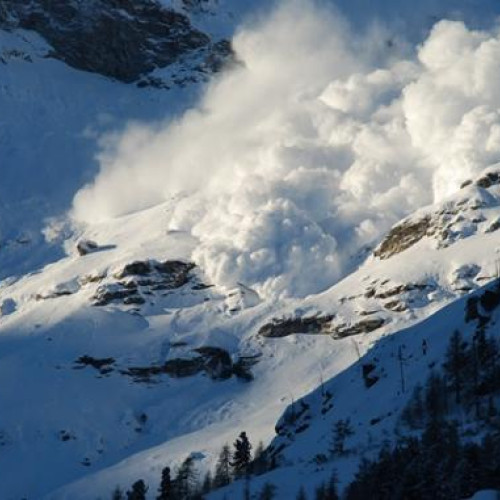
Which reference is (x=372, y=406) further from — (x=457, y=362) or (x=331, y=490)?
(x=331, y=490)

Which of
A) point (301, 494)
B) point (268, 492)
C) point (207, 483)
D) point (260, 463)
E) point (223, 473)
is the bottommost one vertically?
point (301, 494)

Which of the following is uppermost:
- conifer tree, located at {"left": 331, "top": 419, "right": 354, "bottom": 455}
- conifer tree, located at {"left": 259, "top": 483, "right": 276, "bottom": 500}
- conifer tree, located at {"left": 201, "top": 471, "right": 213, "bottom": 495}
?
conifer tree, located at {"left": 201, "top": 471, "right": 213, "bottom": 495}

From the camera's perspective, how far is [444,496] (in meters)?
104

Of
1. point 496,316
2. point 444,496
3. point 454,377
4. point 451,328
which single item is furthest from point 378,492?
point 451,328

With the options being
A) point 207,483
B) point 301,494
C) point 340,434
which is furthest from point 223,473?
point 301,494

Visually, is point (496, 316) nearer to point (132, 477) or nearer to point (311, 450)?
point (311, 450)

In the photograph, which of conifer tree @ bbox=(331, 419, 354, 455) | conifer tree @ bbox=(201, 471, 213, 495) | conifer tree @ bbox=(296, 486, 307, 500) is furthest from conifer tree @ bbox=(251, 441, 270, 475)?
conifer tree @ bbox=(296, 486, 307, 500)

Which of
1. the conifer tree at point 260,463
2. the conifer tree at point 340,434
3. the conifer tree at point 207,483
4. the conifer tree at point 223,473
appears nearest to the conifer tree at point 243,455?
the conifer tree at point 260,463

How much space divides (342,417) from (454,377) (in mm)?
18984

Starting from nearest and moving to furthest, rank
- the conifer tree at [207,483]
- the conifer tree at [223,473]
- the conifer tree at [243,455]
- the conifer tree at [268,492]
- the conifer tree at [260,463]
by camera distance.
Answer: the conifer tree at [268,492]
the conifer tree at [243,455]
the conifer tree at [260,463]
the conifer tree at [207,483]
the conifer tree at [223,473]

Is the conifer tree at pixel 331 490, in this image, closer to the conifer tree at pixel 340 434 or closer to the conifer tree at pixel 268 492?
the conifer tree at pixel 268 492

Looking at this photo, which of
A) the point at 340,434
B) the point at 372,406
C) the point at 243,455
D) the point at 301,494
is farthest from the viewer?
the point at 372,406

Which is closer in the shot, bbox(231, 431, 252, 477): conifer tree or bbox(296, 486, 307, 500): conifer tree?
bbox(296, 486, 307, 500): conifer tree

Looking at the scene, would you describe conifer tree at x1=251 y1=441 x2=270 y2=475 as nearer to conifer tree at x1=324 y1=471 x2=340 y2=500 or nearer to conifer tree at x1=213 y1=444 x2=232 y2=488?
conifer tree at x1=213 y1=444 x2=232 y2=488
